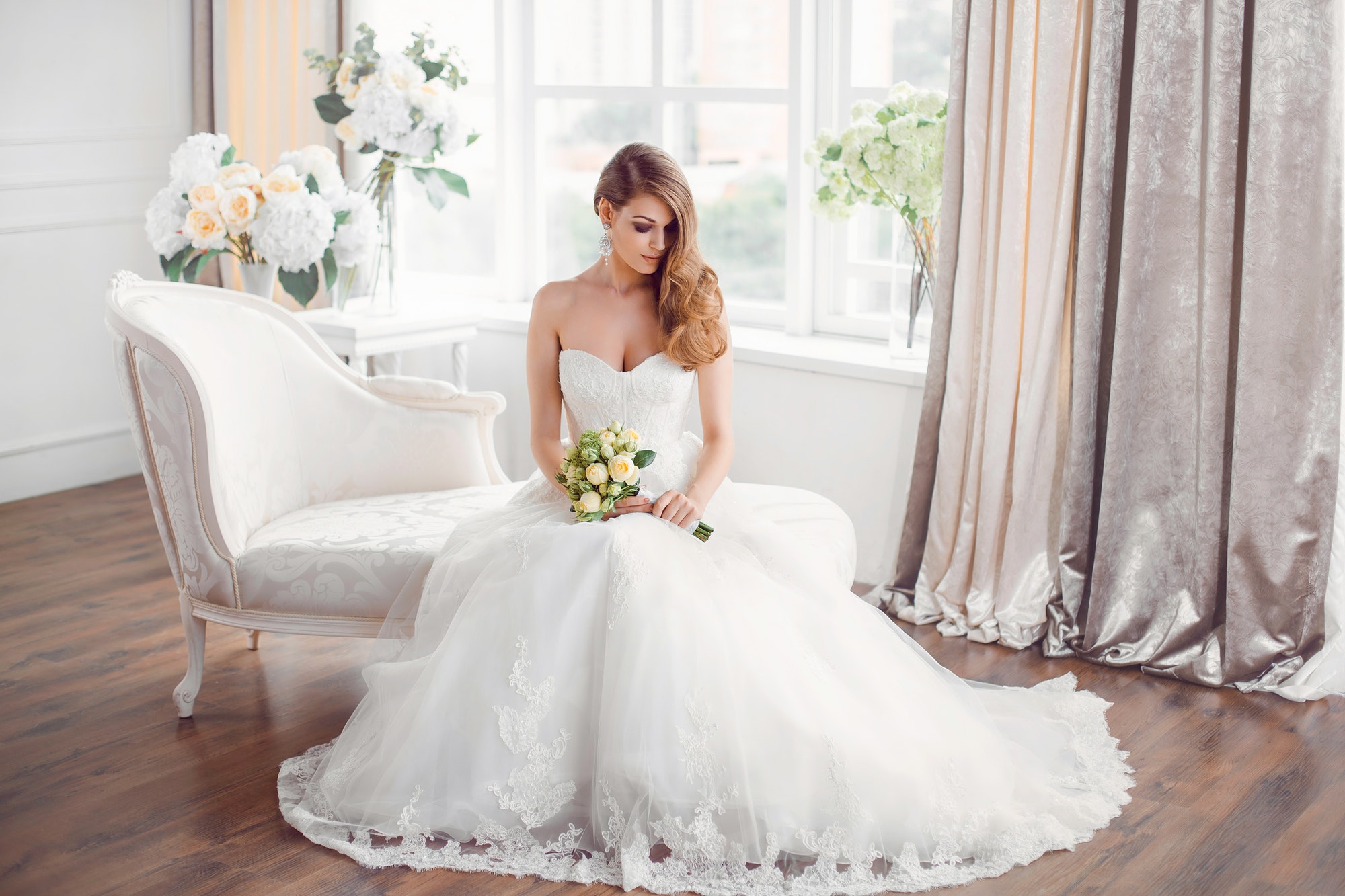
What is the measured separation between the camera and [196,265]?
3.84 meters

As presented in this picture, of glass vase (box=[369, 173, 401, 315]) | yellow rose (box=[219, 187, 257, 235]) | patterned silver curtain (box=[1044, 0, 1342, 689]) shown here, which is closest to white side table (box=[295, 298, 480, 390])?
glass vase (box=[369, 173, 401, 315])

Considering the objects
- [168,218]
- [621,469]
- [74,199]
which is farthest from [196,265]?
[621,469]

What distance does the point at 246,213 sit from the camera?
364 cm

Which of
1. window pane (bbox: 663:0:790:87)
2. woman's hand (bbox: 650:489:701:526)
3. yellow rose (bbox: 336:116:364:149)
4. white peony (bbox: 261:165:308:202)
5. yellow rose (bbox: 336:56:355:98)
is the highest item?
window pane (bbox: 663:0:790:87)

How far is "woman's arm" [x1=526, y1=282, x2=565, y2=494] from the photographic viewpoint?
2848 millimetres

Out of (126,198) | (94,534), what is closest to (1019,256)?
(94,534)

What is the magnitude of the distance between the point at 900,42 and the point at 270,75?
2539mm

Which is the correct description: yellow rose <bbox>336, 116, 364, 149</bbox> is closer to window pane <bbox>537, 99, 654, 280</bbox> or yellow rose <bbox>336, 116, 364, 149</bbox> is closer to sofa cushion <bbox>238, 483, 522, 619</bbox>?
window pane <bbox>537, 99, 654, 280</bbox>

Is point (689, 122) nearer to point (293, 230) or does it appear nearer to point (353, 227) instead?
point (353, 227)

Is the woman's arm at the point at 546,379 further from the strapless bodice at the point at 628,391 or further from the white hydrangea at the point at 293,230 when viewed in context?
the white hydrangea at the point at 293,230

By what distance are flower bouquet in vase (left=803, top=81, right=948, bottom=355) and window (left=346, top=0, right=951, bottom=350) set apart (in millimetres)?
106

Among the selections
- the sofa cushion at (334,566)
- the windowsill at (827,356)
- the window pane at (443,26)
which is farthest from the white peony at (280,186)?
the window pane at (443,26)

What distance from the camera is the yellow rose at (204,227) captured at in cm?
362

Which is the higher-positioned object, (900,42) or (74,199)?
(900,42)
